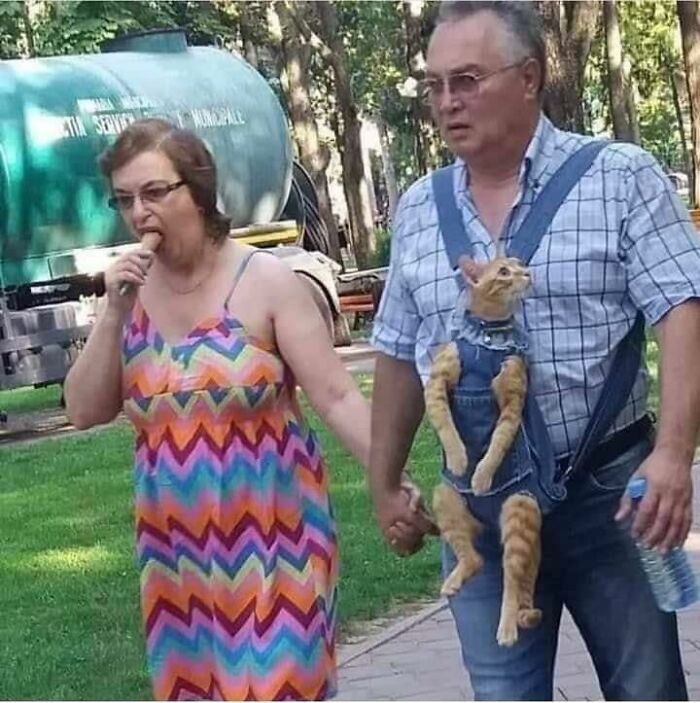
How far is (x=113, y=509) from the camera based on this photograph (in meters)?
11.3

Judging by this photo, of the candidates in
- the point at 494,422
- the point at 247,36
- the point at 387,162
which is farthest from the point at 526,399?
the point at 387,162

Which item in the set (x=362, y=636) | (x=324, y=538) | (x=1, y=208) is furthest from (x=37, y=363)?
(x=324, y=538)

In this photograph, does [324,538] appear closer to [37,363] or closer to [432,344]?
[432,344]

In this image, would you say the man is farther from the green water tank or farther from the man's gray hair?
the green water tank

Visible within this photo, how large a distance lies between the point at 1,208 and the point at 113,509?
19.0 ft

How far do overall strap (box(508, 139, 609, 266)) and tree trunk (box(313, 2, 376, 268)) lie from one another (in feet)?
96.0

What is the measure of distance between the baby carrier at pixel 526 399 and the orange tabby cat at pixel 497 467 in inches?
0.6

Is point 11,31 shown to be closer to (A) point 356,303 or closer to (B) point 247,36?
(B) point 247,36

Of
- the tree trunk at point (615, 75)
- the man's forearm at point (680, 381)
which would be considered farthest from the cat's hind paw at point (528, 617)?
the tree trunk at point (615, 75)

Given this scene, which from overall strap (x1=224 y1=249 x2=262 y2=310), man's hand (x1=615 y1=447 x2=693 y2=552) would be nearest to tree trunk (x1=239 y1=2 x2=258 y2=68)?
overall strap (x1=224 y1=249 x2=262 y2=310)

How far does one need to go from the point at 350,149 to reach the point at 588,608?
32.4m

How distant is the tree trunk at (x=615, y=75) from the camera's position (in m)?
33.1

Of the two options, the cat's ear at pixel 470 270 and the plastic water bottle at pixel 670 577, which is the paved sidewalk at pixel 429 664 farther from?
the cat's ear at pixel 470 270

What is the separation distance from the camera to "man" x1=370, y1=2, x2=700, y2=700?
3354 mm
